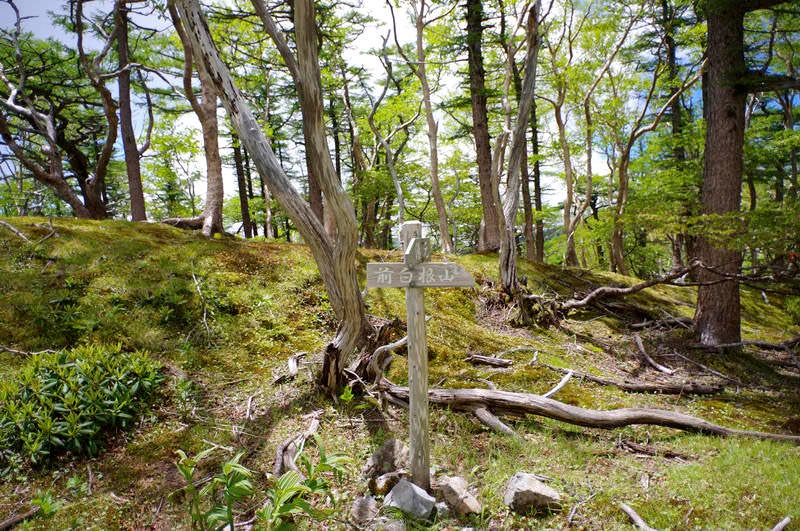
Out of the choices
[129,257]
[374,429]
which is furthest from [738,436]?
[129,257]

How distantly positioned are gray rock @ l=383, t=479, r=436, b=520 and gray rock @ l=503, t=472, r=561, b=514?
554 millimetres

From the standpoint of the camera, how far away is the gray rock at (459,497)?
8.39ft

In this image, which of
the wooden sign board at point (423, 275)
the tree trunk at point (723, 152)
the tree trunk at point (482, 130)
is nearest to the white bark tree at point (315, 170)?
the wooden sign board at point (423, 275)

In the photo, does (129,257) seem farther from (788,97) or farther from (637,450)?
(788,97)

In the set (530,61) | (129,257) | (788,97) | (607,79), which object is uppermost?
(607,79)

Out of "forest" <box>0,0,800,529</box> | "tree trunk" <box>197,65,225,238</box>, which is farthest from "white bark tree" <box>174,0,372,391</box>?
"tree trunk" <box>197,65,225,238</box>

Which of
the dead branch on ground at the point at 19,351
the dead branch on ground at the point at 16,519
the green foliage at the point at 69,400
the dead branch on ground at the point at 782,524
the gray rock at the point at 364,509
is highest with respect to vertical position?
the dead branch on ground at the point at 19,351

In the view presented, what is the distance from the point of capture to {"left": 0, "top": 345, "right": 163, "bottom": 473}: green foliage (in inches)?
111

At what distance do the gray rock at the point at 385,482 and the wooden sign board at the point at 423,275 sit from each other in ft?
4.72

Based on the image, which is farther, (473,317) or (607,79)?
(607,79)

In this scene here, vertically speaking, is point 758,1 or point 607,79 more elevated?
point 607,79

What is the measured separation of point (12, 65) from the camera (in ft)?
35.1

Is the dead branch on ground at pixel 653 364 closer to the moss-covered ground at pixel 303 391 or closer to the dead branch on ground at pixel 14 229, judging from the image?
the moss-covered ground at pixel 303 391

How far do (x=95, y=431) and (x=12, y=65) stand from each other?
13683 millimetres
